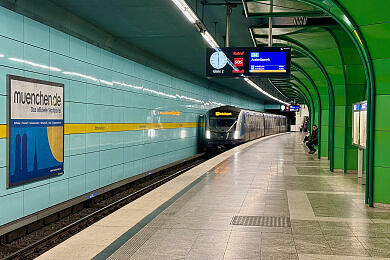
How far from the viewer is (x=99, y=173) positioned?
11000 millimetres

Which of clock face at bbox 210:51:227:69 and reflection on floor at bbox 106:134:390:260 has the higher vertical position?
clock face at bbox 210:51:227:69

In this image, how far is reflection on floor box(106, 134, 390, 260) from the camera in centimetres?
483

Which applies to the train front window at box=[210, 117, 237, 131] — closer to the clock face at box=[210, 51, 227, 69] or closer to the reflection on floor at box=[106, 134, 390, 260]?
the clock face at box=[210, 51, 227, 69]

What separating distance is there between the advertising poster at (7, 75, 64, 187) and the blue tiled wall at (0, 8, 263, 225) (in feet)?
0.54

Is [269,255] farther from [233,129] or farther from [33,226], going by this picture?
[233,129]

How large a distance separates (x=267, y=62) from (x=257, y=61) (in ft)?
0.81

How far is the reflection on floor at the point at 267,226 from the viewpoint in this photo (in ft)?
15.8

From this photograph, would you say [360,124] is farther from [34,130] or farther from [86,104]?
[34,130]

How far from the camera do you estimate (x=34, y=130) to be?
26.3ft

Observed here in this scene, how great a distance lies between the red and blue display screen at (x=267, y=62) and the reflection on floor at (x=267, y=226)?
9.01 ft

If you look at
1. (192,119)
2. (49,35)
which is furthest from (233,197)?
(192,119)

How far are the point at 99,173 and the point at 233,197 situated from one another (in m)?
4.23

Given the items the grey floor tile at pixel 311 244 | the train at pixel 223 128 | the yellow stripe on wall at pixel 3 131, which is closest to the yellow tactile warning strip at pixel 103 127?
the yellow stripe on wall at pixel 3 131

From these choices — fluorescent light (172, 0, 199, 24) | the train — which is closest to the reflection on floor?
fluorescent light (172, 0, 199, 24)
